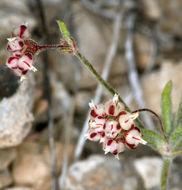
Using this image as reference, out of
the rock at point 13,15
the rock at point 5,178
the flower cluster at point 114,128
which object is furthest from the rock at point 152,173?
the rock at point 13,15

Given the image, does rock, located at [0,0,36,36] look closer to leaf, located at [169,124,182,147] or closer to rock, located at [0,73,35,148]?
rock, located at [0,73,35,148]

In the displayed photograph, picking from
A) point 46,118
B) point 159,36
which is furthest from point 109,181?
point 159,36

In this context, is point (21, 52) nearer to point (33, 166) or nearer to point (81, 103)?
point (33, 166)

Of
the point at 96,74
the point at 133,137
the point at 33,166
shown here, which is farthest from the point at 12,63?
the point at 33,166

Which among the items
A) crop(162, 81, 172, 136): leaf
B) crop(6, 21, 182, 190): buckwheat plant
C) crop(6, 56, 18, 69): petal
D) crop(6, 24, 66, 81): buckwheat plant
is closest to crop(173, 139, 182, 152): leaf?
crop(162, 81, 172, 136): leaf

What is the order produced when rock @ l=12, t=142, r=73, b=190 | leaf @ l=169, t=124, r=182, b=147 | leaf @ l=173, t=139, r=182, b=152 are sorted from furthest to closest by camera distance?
rock @ l=12, t=142, r=73, b=190 → leaf @ l=173, t=139, r=182, b=152 → leaf @ l=169, t=124, r=182, b=147

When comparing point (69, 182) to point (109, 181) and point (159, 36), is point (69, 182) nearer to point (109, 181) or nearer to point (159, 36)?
point (109, 181)
